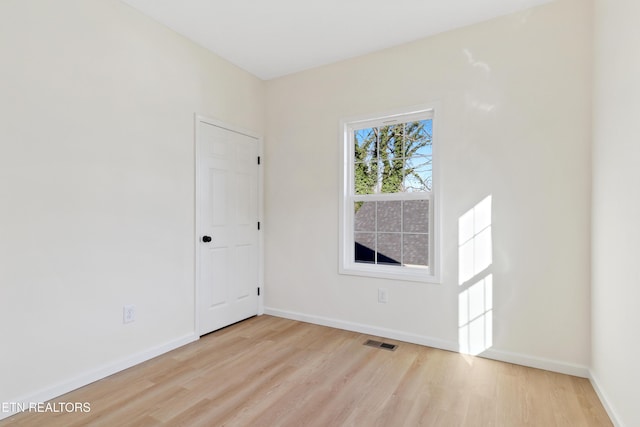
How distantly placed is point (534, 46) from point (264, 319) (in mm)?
3587

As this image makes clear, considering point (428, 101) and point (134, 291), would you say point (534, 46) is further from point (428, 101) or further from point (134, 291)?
point (134, 291)

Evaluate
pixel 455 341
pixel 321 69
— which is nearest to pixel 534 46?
pixel 321 69

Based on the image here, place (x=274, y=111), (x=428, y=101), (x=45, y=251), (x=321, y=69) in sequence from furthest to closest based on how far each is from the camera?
(x=274, y=111)
(x=321, y=69)
(x=428, y=101)
(x=45, y=251)

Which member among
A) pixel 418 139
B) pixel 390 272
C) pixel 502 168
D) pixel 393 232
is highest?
pixel 418 139

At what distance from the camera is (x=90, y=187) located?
2.23 metres

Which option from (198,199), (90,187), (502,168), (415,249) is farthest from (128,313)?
(502,168)

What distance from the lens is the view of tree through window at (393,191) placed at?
3.00m

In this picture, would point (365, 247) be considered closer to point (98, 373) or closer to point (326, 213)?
point (326, 213)

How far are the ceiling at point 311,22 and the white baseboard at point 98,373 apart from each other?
275cm

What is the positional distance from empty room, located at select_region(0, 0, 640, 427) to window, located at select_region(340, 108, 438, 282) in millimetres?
23

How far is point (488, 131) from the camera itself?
2.62 metres

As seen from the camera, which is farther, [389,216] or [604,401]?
[389,216]

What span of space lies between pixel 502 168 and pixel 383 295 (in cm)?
154

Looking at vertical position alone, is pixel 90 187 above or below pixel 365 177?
below
